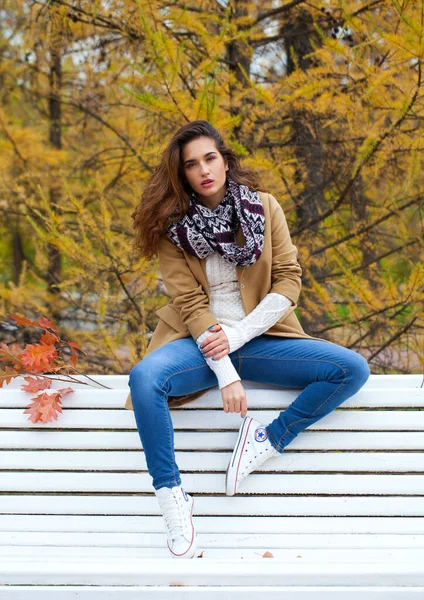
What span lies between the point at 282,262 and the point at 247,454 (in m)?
0.77

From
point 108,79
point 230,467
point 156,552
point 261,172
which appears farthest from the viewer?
point 108,79

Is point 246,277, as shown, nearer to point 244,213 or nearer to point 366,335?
point 244,213

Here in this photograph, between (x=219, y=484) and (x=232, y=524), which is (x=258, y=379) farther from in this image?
(x=232, y=524)

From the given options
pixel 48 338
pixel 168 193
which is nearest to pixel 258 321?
pixel 168 193

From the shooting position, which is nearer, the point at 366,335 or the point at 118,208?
the point at 366,335

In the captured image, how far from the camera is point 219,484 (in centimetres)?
236

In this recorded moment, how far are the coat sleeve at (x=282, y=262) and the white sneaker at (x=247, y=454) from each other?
1.78 ft

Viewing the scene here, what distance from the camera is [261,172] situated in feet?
12.6

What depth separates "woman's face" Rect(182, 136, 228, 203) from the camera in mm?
2396

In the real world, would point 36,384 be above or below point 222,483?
above

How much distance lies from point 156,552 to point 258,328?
888 millimetres

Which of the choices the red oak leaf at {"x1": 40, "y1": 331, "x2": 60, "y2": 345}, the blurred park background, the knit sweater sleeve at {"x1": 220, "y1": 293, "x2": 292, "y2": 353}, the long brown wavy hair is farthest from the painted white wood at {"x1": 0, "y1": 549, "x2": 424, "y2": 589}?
the blurred park background

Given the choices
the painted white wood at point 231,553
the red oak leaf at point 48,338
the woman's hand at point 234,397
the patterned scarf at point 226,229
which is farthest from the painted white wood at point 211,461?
the patterned scarf at point 226,229

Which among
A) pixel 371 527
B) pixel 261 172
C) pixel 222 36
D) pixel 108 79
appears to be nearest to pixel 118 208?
pixel 108 79
